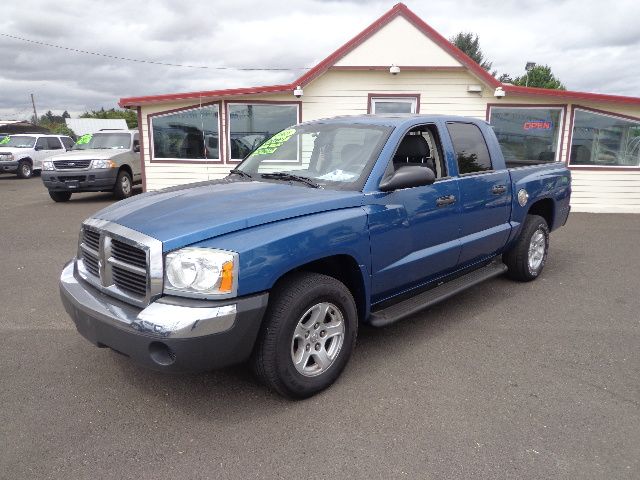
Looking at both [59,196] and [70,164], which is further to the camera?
[59,196]

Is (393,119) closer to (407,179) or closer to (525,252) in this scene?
(407,179)

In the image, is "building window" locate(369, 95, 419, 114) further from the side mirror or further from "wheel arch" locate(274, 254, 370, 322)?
"wheel arch" locate(274, 254, 370, 322)

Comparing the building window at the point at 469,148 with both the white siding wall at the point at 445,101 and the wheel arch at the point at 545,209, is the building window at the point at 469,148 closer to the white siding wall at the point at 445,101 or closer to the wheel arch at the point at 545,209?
the wheel arch at the point at 545,209

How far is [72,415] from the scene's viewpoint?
285 cm

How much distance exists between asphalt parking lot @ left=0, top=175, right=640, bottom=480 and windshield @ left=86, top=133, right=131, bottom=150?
9.48 meters

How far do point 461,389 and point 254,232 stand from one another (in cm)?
174

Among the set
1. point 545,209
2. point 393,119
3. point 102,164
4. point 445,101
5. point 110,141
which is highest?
point 445,101

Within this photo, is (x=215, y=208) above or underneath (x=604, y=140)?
underneath

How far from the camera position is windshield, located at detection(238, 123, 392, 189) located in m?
3.44

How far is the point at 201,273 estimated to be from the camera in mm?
2498

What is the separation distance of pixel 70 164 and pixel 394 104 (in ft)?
26.6

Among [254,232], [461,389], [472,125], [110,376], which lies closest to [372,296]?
[461,389]

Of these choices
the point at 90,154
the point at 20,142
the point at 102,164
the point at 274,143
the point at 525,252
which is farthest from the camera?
the point at 20,142

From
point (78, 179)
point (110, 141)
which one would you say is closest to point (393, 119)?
point (78, 179)
